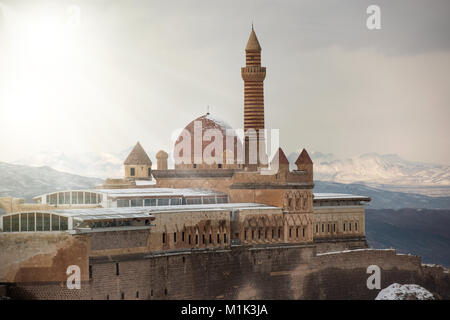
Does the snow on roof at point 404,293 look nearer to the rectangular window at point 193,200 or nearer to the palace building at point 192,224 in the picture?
the palace building at point 192,224

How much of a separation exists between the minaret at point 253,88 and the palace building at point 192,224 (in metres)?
0.07

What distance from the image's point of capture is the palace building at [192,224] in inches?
1571

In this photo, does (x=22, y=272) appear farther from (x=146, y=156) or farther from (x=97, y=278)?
(x=146, y=156)

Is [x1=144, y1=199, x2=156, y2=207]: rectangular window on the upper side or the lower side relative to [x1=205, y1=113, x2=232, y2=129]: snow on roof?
lower

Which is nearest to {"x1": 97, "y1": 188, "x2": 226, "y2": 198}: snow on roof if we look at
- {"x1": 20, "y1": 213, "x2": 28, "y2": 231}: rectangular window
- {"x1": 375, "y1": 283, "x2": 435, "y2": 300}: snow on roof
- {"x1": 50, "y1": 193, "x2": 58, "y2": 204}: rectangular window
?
{"x1": 50, "y1": 193, "x2": 58, "y2": 204}: rectangular window

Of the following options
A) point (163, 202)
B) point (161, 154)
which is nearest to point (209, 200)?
point (163, 202)

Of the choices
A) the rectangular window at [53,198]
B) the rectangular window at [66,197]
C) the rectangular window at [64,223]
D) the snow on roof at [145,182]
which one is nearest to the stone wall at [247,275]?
the rectangular window at [64,223]

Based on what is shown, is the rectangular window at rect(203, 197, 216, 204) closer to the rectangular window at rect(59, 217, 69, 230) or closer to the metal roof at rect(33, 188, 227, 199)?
the metal roof at rect(33, 188, 227, 199)

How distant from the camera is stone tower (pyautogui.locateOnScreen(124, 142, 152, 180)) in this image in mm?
63812

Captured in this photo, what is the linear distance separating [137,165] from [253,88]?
1107cm

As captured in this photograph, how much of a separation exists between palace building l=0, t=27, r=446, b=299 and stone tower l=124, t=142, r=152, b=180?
8cm

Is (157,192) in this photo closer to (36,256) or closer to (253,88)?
(253,88)

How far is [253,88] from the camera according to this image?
2399 inches

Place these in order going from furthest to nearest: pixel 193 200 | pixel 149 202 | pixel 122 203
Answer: pixel 193 200
pixel 149 202
pixel 122 203
